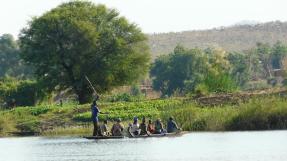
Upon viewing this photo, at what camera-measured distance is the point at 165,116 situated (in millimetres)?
52938

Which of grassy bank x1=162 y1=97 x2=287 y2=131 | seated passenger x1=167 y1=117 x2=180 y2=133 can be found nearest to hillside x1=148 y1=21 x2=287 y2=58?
grassy bank x1=162 y1=97 x2=287 y2=131

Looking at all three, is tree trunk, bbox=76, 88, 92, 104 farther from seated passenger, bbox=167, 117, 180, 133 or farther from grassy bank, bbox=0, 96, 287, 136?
seated passenger, bbox=167, 117, 180, 133

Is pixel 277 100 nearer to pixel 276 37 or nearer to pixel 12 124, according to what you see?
pixel 12 124

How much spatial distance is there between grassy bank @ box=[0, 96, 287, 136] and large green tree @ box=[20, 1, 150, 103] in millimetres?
10093

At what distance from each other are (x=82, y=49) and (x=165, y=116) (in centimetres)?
2444

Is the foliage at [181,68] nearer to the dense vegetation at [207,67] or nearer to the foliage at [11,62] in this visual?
the dense vegetation at [207,67]

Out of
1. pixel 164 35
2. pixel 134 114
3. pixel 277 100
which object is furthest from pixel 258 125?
pixel 164 35

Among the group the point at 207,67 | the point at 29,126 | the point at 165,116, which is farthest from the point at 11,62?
the point at 165,116

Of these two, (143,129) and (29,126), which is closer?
(143,129)

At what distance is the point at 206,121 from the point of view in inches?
1996

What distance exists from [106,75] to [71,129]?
62.4ft

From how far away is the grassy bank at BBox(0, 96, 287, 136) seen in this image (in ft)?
159

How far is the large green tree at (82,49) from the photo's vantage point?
76000 millimetres

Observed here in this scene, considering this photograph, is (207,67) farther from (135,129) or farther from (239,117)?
(135,129)
